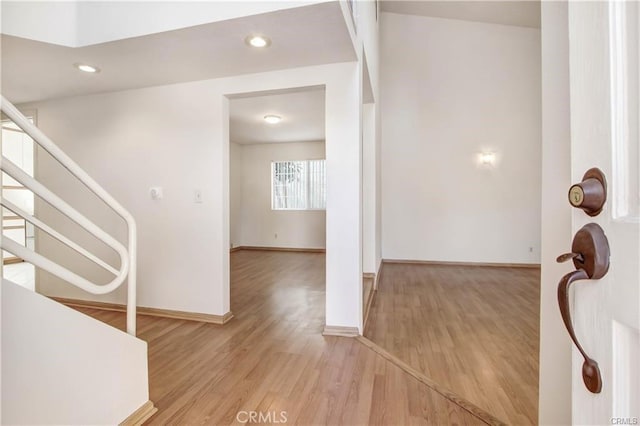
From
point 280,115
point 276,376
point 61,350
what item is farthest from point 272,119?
point 61,350

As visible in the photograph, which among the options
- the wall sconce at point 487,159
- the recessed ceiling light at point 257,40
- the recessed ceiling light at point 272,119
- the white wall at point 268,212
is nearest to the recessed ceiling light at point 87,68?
the recessed ceiling light at point 257,40

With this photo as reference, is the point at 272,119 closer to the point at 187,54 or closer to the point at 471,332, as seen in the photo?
the point at 187,54

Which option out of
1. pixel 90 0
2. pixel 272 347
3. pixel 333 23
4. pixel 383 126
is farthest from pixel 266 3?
pixel 383 126

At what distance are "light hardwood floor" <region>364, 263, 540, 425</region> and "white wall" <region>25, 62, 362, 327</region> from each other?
645mm

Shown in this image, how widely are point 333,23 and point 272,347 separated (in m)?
2.31

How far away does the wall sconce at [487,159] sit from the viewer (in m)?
5.48

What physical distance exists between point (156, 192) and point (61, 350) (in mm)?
2010

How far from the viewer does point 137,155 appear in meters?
3.00

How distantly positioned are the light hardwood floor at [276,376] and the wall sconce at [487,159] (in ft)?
14.1

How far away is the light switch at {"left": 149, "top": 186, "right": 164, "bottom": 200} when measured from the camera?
2937 millimetres

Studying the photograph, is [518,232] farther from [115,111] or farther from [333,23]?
[115,111]

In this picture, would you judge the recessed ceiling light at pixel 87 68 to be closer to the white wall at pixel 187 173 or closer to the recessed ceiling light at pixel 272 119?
the white wall at pixel 187 173

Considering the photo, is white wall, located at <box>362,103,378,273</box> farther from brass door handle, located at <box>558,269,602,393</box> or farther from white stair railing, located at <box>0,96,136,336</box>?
brass door handle, located at <box>558,269,602,393</box>

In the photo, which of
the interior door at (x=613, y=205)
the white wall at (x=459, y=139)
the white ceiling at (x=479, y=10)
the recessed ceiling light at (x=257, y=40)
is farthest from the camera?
the white wall at (x=459, y=139)
